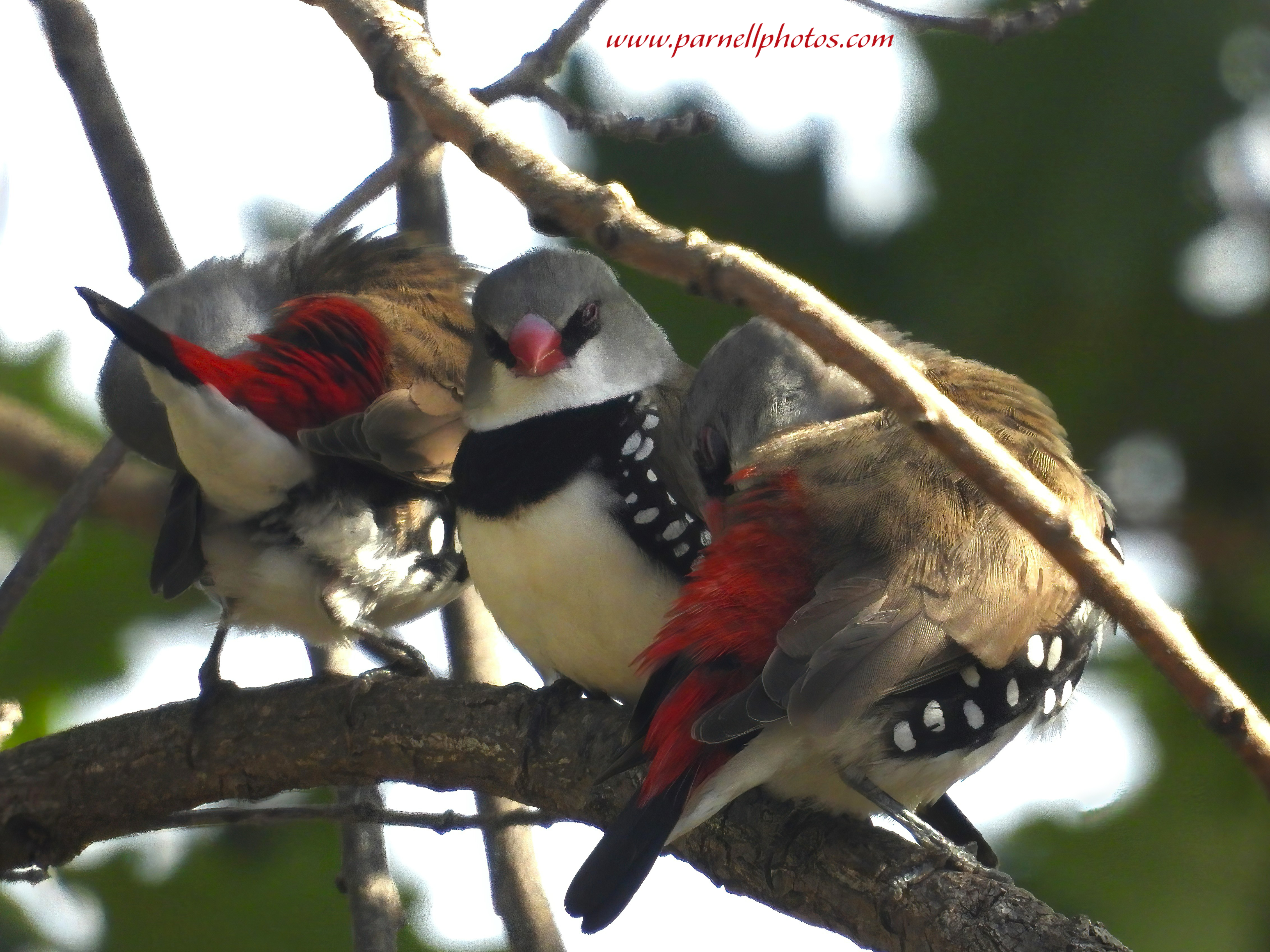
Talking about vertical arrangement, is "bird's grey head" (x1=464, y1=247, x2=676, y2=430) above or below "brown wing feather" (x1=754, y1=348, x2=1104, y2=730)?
above

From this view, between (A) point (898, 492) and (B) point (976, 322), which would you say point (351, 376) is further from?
(B) point (976, 322)

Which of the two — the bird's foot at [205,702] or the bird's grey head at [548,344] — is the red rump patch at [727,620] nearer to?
the bird's grey head at [548,344]

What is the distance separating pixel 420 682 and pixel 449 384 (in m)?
0.78

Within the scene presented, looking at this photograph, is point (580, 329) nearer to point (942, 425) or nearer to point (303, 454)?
point (303, 454)

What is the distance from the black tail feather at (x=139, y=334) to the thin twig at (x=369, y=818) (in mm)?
921

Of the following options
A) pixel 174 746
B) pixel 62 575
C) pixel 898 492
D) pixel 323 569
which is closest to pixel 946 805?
pixel 898 492

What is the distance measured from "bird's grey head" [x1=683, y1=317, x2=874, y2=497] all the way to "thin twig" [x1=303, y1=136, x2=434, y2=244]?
0.91 meters

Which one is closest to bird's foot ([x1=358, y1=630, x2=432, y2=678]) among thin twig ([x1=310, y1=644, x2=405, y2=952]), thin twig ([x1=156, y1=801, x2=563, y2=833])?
thin twig ([x1=310, y1=644, x2=405, y2=952])

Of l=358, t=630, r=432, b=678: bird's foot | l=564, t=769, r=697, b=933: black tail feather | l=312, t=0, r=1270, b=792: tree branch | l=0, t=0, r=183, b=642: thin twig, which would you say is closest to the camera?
l=312, t=0, r=1270, b=792: tree branch

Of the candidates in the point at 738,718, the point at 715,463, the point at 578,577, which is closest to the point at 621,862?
the point at 738,718

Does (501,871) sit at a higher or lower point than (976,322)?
lower

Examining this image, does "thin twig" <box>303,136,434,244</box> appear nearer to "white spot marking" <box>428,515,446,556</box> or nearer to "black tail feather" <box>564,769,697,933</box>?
"white spot marking" <box>428,515,446,556</box>

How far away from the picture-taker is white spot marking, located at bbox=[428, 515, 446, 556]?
3301mm

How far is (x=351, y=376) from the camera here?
10.8 feet
